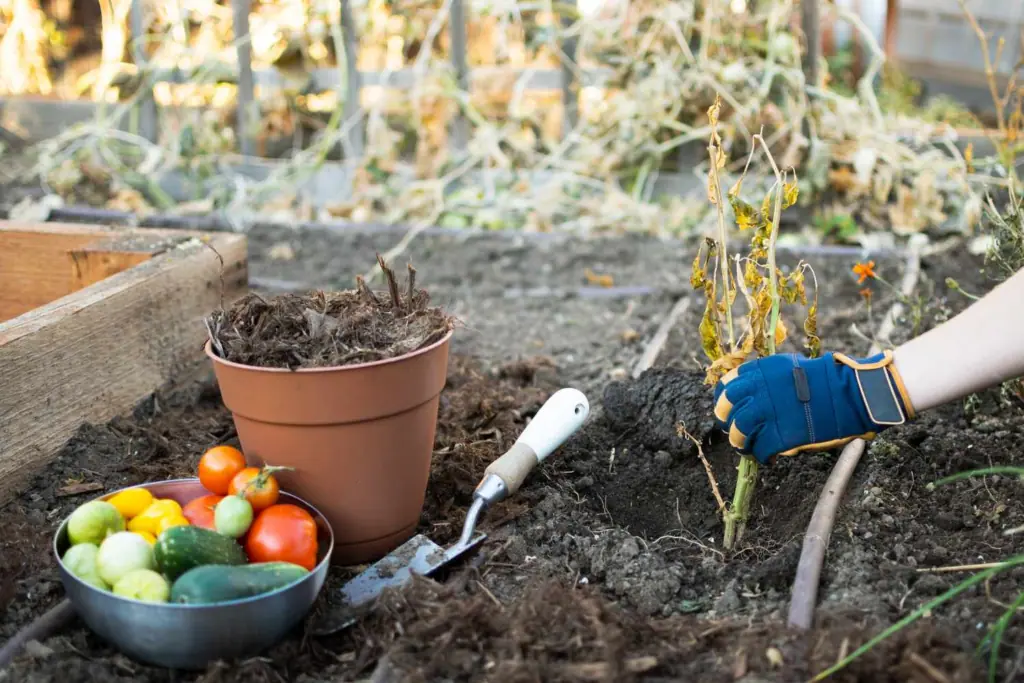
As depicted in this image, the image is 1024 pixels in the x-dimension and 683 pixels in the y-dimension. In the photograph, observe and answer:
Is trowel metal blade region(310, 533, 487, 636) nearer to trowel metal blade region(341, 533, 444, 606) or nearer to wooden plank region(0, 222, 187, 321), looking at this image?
trowel metal blade region(341, 533, 444, 606)

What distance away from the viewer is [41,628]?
5.45 ft

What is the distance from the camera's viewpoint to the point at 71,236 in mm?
2768

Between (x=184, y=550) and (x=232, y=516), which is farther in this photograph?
(x=232, y=516)

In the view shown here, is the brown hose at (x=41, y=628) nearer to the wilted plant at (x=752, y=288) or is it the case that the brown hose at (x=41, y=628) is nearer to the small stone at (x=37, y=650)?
the small stone at (x=37, y=650)

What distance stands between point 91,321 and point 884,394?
176 cm

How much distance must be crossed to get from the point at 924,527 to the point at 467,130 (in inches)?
147

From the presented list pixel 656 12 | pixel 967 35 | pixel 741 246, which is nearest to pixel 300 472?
pixel 741 246

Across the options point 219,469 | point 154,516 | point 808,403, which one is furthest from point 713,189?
point 154,516

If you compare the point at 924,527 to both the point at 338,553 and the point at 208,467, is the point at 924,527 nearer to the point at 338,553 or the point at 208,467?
the point at 338,553

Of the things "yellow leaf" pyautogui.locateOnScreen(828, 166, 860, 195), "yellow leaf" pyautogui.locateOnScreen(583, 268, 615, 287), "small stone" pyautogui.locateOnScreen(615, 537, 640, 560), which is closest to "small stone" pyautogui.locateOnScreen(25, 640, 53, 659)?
"small stone" pyautogui.locateOnScreen(615, 537, 640, 560)

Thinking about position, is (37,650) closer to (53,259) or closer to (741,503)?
(741,503)

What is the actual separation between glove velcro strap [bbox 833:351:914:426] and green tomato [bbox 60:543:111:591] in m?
1.36

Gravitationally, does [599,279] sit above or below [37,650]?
below

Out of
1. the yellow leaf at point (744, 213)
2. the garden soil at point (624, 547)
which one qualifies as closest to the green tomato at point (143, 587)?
the garden soil at point (624, 547)
